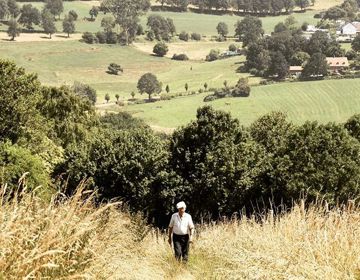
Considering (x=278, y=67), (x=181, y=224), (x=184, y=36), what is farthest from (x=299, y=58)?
(x=181, y=224)

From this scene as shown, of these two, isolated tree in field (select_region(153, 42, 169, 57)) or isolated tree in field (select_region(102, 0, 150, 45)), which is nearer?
isolated tree in field (select_region(153, 42, 169, 57))

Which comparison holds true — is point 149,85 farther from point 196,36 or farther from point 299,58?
point 196,36

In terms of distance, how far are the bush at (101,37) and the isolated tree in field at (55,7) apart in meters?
28.9

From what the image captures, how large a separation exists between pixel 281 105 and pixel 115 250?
329ft

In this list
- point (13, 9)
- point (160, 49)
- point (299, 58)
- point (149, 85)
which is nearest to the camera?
point (149, 85)

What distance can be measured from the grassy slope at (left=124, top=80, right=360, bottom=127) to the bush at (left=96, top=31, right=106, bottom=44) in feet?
225

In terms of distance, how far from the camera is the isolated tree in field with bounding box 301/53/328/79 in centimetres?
13134

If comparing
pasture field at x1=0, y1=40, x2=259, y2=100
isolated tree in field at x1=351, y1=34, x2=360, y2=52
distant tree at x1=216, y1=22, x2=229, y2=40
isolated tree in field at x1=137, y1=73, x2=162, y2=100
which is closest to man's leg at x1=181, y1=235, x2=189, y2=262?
pasture field at x1=0, y1=40, x2=259, y2=100

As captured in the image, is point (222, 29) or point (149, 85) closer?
point (149, 85)

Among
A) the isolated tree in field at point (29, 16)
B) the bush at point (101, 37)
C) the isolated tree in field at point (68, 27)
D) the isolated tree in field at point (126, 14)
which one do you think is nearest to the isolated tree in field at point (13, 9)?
the isolated tree in field at point (29, 16)

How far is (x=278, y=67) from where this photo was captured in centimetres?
13575

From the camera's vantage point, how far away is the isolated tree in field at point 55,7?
19200cm

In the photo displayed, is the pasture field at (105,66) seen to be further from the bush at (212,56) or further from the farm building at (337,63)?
the farm building at (337,63)

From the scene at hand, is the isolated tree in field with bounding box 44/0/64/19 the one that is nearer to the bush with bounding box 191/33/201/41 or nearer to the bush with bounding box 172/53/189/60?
the bush with bounding box 191/33/201/41
